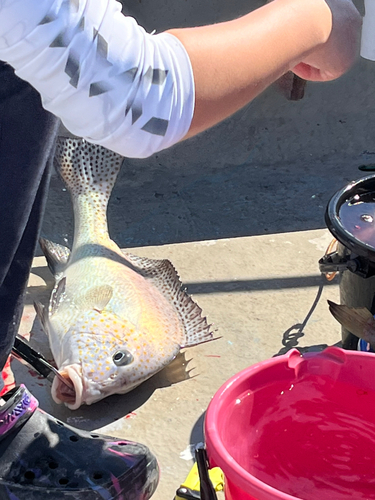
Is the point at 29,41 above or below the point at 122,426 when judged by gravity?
above

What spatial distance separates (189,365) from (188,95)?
4.54 feet

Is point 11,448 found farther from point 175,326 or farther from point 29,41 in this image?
point 29,41

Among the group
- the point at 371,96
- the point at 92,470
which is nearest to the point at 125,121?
the point at 92,470

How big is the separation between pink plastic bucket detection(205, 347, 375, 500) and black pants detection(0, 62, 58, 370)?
2.34 feet

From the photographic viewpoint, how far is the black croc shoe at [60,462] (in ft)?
5.34

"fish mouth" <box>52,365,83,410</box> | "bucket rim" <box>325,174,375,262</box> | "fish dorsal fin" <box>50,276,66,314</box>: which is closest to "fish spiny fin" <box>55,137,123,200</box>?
"fish dorsal fin" <box>50,276,66,314</box>

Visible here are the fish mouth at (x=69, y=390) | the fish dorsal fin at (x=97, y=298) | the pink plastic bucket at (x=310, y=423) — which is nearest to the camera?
the pink plastic bucket at (x=310, y=423)

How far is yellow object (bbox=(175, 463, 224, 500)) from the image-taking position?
142 cm

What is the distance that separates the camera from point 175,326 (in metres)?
2.38

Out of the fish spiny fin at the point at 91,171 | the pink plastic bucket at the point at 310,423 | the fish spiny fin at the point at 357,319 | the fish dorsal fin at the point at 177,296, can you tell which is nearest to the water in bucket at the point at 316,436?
the pink plastic bucket at the point at 310,423

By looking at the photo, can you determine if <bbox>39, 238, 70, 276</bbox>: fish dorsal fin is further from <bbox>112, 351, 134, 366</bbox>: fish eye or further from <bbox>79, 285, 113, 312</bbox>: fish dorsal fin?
<bbox>112, 351, 134, 366</bbox>: fish eye

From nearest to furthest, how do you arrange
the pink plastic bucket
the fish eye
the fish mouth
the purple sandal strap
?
the pink plastic bucket → the purple sandal strap → the fish mouth → the fish eye

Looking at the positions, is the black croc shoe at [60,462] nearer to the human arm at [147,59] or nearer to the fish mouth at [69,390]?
the fish mouth at [69,390]

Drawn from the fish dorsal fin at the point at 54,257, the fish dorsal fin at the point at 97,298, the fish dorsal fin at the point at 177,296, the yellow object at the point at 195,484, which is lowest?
the fish dorsal fin at the point at 177,296
